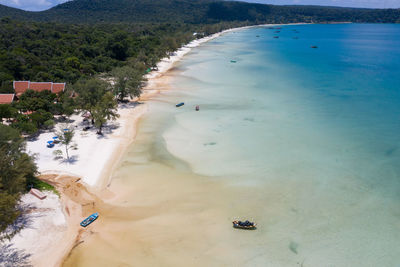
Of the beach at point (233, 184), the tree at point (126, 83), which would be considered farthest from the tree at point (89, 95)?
the tree at point (126, 83)

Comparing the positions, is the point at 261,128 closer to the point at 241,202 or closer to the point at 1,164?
the point at 241,202

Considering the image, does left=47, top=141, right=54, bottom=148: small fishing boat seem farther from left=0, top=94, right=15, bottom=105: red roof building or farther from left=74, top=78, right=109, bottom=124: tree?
left=0, top=94, right=15, bottom=105: red roof building

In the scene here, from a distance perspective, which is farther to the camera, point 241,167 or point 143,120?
point 143,120

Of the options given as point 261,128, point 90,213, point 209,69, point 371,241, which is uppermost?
point 209,69

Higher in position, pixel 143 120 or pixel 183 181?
pixel 143 120

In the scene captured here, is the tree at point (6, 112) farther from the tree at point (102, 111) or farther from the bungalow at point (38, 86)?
the tree at point (102, 111)

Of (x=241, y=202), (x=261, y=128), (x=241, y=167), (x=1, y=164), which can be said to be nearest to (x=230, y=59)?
(x=261, y=128)

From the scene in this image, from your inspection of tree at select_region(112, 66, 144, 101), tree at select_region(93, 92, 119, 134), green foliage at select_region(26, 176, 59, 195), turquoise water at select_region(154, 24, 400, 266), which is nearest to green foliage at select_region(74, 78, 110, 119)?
tree at select_region(93, 92, 119, 134)
